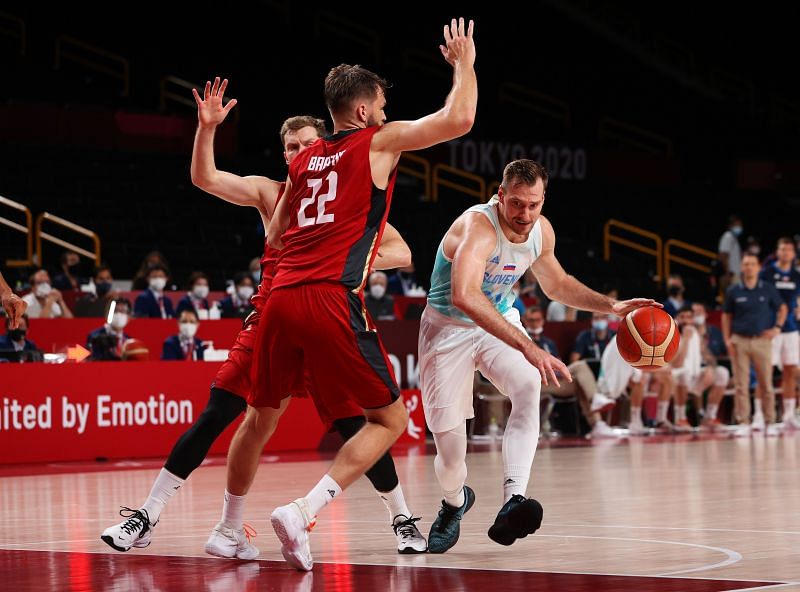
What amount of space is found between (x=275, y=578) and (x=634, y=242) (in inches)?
977

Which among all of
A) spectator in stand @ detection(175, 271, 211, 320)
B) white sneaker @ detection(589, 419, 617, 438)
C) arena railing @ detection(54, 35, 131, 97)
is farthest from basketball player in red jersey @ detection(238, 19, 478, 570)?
arena railing @ detection(54, 35, 131, 97)

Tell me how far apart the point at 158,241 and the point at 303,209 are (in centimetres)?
1623

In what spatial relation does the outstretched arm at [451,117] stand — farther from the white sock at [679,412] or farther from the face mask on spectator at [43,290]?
the white sock at [679,412]

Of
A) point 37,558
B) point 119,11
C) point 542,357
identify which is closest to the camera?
A: point 542,357

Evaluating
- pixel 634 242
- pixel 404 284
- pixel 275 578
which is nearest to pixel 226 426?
pixel 275 578

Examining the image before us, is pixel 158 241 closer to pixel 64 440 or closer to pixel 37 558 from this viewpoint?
pixel 64 440

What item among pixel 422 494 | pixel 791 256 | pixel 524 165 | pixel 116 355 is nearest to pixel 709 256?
pixel 791 256

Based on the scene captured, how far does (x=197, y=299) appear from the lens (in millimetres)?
17656

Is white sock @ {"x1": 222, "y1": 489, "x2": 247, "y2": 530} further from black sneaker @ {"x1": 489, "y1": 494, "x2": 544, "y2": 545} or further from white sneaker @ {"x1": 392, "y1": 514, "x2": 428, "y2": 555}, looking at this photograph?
black sneaker @ {"x1": 489, "y1": 494, "x2": 544, "y2": 545}

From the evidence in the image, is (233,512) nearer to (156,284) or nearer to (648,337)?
(648,337)

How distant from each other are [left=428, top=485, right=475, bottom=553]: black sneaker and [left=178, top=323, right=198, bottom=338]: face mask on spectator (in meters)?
9.04

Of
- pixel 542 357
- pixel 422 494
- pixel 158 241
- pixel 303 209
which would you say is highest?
pixel 158 241

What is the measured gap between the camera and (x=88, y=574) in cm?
586

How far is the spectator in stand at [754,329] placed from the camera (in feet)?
60.1
